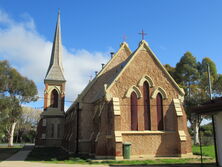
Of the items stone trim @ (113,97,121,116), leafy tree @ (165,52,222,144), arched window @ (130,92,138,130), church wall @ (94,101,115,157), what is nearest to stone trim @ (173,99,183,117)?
arched window @ (130,92,138,130)

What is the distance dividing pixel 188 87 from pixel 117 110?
22.3 meters

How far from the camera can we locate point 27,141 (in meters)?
Result: 75.6

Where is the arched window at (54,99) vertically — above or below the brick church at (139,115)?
above

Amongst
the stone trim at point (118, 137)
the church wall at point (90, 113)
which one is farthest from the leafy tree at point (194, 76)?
the stone trim at point (118, 137)

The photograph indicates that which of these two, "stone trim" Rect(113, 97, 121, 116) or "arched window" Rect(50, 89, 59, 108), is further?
"arched window" Rect(50, 89, 59, 108)

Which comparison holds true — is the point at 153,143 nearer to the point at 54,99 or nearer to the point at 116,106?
the point at 116,106

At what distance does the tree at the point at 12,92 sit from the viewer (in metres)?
40.6

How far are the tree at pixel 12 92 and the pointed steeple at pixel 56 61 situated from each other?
13.1ft

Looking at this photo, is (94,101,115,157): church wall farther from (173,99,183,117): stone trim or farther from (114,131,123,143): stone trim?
(173,99,183,117): stone trim

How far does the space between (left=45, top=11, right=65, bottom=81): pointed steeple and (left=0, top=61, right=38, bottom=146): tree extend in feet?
13.1

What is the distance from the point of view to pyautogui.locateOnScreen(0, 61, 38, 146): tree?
40.6 meters

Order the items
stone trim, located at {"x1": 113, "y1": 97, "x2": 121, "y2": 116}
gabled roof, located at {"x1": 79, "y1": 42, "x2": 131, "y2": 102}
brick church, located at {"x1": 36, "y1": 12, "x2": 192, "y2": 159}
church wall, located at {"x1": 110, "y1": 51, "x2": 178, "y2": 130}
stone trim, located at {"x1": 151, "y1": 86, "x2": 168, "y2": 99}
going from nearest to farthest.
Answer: stone trim, located at {"x1": 113, "y1": 97, "x2": 121, "y2": 116} → brick church, located at {"x1": 36, "y1": 12, "x2": 192, "y2": 159} → church wall, located at {"x1": 110, "y1": 51, "x2": 178, "y2": 130} → stone trim, located at {"x1": 151, "y1": 86, "x2": 168, "y2": 99} → gabled roof, located at {"x1": 79, "y1": 42, "x2": 131, "y2": 102}

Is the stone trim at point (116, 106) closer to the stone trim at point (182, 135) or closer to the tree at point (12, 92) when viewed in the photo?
the stone trim at point (182, 135)

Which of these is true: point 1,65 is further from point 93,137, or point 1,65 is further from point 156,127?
point 156,127
